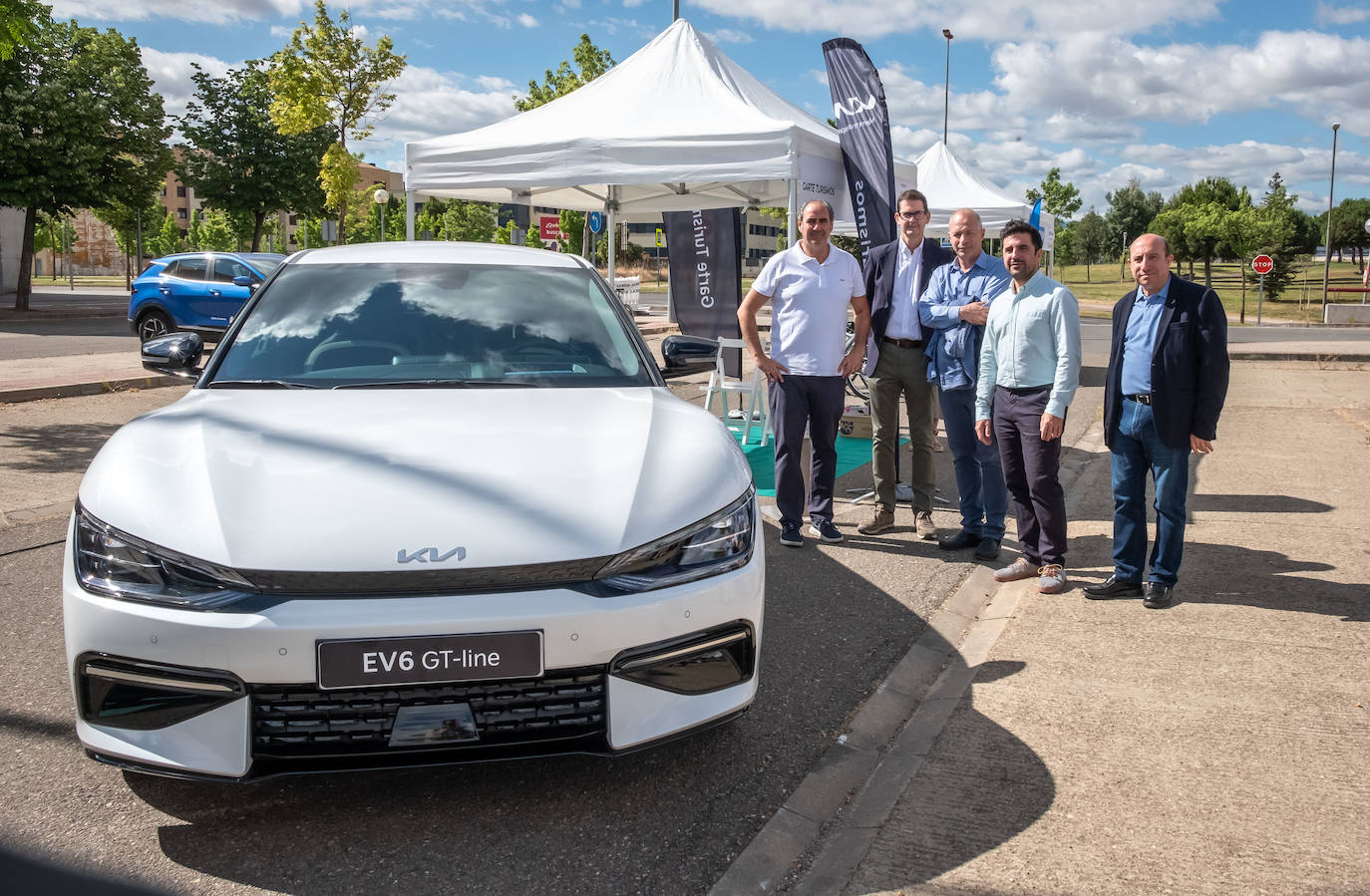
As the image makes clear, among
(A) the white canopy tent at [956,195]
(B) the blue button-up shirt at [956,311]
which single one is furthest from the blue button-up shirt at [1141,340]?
(A) the white canopy tent at [956,195]

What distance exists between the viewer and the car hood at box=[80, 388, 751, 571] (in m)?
2.52

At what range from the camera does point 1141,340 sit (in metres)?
4.65

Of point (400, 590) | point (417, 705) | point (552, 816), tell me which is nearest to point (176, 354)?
point (400, 590)

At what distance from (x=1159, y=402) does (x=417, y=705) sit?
347 centimetres

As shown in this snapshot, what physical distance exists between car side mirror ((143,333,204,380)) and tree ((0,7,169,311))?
24426 mm

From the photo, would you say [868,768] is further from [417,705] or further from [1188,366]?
[1188,366]

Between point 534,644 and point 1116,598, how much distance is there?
334cm

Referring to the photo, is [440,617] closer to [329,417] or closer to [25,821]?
[329,417]

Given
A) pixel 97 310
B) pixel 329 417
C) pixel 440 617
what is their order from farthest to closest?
pixel 97 310, pixel 329 417, pixel 440 617

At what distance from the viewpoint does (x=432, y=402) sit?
3.31m

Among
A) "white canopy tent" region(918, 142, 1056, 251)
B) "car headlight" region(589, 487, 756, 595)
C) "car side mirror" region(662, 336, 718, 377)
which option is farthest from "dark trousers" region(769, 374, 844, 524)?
"white canopy tent" region(918, 142, 1056, 251)

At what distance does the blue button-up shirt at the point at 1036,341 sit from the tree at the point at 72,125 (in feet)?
84.4

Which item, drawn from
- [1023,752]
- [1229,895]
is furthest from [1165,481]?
[1229,895]

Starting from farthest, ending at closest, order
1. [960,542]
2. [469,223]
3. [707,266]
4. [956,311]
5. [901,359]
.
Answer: [469,223] → [707,266] → [901,359] → [960,542] → [956,311]
